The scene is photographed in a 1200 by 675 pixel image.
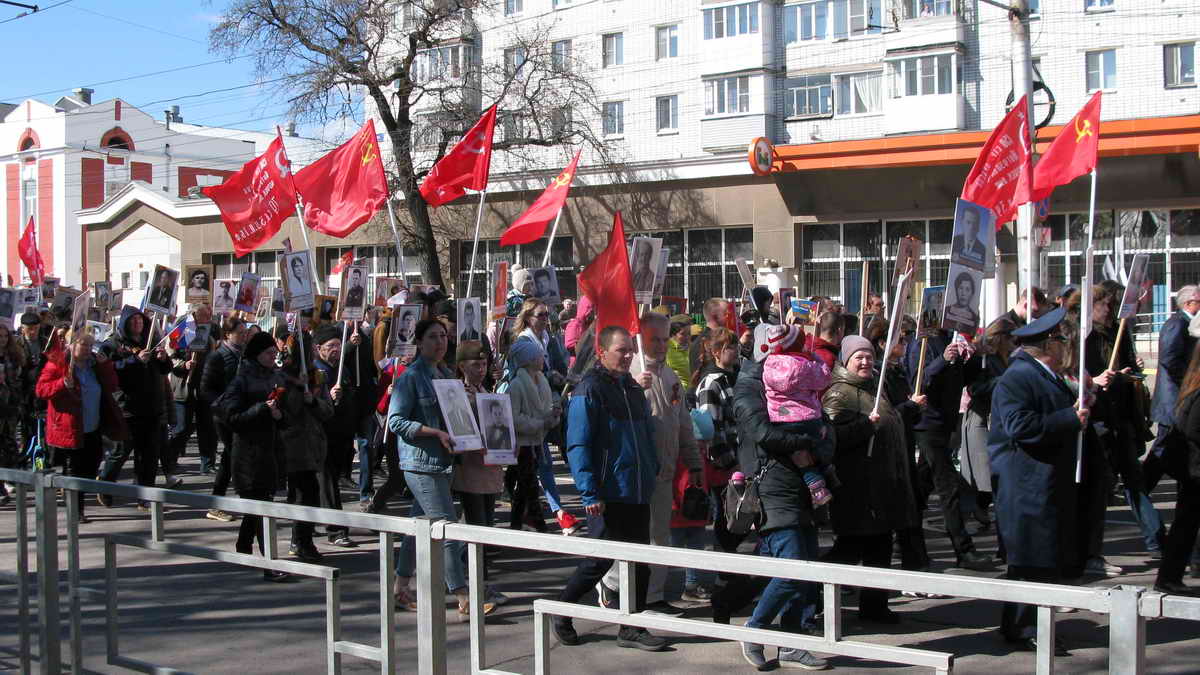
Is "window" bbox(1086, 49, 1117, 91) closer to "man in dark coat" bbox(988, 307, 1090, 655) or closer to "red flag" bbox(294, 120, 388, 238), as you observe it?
"red flag" bbox(294, 120, 388, 238)

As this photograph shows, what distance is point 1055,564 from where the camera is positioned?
6.09 m

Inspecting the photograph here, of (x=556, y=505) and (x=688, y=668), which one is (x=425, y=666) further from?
(x=556, y=505)

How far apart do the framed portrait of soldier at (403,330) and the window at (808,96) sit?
31.0 metres

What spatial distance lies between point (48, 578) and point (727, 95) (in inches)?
1482

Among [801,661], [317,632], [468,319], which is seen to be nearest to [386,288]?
[468,319]

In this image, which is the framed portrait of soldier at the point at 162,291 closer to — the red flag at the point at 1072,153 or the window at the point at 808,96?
the red flag at the point at 1072,153

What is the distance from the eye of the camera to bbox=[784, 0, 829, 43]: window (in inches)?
1570

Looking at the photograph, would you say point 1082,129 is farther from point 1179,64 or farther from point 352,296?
point 1179,64

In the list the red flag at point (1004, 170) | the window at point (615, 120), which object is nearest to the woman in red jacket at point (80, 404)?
the red flag at point (1004, 170)

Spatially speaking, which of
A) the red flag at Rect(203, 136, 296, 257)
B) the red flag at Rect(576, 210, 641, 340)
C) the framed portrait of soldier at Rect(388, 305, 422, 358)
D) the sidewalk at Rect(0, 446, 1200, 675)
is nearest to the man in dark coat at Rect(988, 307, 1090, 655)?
the sidewalk at Rect(0, 446, 1200, 675)

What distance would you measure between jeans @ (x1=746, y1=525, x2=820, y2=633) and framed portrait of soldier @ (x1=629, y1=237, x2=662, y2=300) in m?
2.99

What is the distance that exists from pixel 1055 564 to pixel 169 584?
4.32 metres

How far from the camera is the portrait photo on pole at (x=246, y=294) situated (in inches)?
552

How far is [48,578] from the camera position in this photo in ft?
17.2
